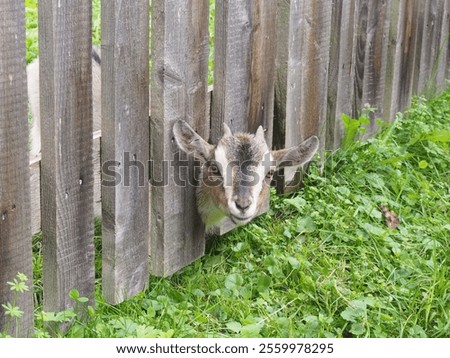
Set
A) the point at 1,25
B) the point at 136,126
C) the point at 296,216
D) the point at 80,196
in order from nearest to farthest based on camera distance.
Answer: the point at 1,25, the point at 80,196, the point at 136,126, the point at 296,216

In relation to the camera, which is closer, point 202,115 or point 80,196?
point 80,196

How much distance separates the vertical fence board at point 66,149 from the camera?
4.05m

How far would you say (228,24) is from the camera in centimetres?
514

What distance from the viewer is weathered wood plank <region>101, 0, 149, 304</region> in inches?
174

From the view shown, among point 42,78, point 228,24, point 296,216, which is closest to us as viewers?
point 42,78

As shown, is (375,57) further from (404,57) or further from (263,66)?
(263,66)

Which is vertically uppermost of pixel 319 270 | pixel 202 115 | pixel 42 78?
pixel 42 78

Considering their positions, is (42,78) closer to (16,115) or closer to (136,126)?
(16,115)

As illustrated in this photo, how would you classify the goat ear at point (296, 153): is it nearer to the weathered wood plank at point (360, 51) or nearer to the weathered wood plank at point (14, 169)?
the weathered wood plank at point (360, 51)

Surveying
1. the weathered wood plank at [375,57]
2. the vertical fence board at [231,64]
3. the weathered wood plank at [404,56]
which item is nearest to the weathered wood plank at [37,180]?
the vertical fence board at [231,64]

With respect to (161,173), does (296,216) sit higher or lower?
lower

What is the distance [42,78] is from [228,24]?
1.40 meters

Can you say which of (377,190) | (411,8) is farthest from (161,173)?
(411,8)

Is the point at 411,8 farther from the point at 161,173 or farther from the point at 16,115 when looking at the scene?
the point at 16,115
